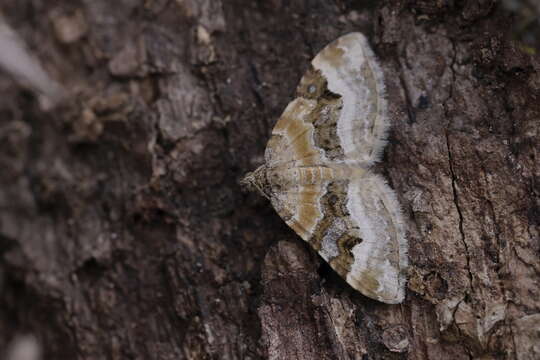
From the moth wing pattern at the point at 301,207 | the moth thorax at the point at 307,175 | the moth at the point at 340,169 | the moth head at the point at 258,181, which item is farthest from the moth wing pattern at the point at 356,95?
the moth head at the point at 258,181

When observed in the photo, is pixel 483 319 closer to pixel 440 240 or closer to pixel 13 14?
pixel 440 240

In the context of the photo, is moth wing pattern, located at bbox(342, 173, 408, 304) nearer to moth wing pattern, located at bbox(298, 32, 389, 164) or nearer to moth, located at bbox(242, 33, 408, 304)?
moth, located at bbox(242, 33, 408, 304)

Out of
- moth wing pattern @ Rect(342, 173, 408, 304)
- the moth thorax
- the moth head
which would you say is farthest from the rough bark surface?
the moth thorax

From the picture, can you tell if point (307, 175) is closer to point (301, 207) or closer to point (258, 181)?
point (301, 207)

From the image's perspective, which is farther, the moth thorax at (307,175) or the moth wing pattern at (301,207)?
the moth thorax at (307,175)

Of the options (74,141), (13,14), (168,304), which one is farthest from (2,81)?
(168,304)

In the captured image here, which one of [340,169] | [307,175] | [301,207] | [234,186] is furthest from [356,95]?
[234,186]

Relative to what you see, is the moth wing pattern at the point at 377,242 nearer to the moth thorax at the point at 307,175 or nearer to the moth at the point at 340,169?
the moth at the point at 340,169
